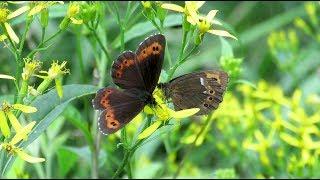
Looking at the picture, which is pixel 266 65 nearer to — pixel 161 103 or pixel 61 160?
pixel 61 160

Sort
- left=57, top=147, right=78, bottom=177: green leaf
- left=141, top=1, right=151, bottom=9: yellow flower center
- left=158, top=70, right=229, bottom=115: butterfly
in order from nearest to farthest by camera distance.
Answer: left=158, top=70, right=229, bottom=115: butterfly
left=141, top=1, right=151, bottom=9: yellow flower center
left=57, top=147, right=78, bottom=177: green leaf

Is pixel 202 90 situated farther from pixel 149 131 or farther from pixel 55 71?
pixel 55 71

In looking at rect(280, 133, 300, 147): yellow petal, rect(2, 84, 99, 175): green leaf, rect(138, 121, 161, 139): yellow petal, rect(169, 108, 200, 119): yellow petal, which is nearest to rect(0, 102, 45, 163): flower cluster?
rect(2, 84, 99, 175): green leaf

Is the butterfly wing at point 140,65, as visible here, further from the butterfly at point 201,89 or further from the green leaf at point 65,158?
the green leaf at point 65,158

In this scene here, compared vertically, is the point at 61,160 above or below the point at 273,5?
above

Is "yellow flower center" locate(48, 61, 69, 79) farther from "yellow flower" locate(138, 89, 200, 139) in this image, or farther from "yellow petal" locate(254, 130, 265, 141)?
"yellow petal" locate(254, 130, 265, 141)

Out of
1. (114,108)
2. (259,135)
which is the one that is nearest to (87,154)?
(259,135)

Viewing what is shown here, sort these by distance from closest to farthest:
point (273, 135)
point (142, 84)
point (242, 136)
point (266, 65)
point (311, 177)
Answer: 1. point (142, 84)
2. point (311, 177)
3. point (273, 135)
4. point (242, 136)
5. point (266, 65)

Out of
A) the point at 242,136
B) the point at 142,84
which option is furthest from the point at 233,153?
the point at 142,84
